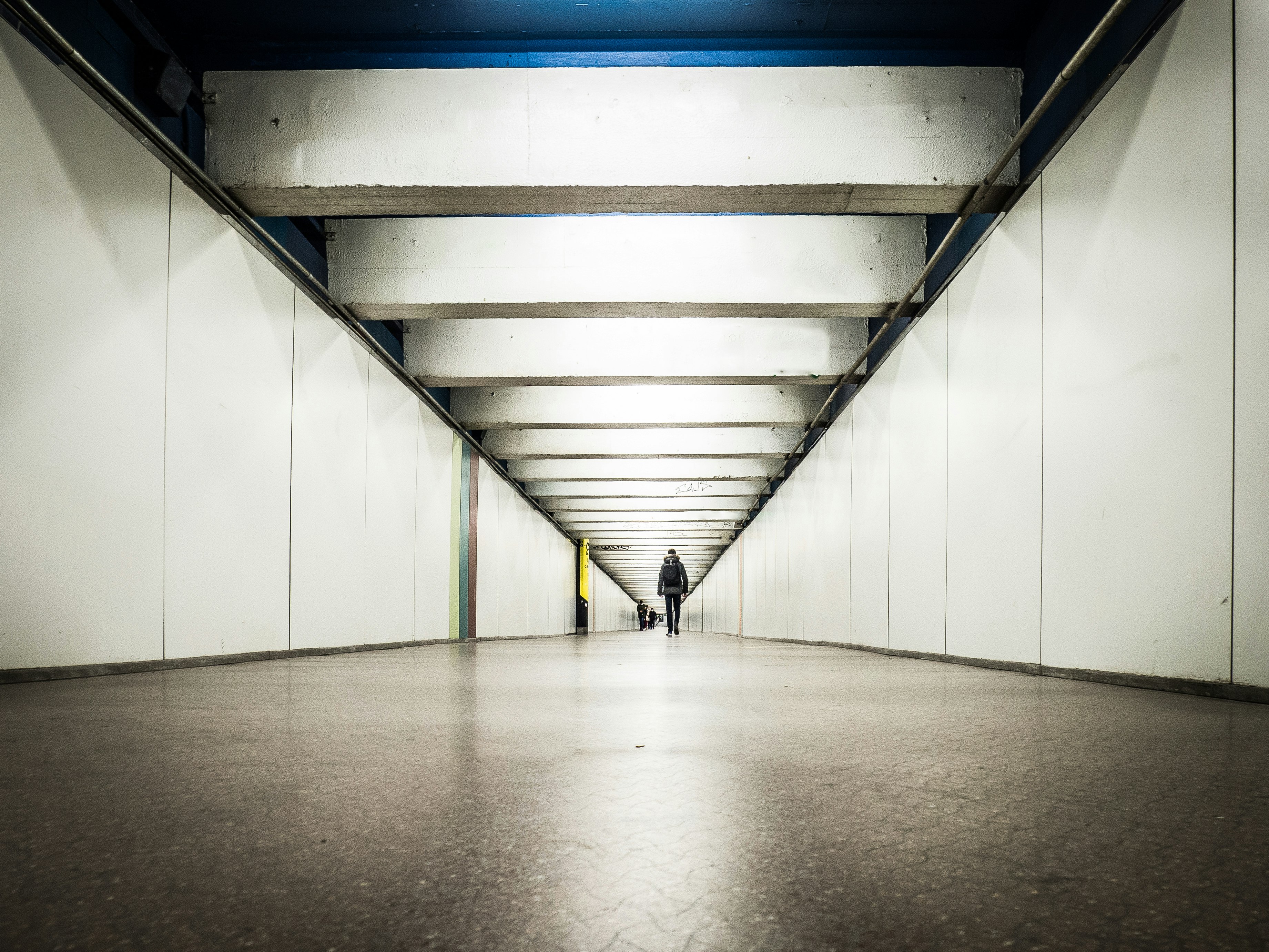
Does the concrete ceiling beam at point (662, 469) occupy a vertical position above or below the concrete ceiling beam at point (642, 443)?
below

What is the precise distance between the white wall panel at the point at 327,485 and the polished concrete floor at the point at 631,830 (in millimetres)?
3988

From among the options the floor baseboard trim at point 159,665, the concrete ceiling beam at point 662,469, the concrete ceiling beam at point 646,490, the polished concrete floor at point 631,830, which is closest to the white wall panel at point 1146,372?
the polished concrete floor at point 631,830

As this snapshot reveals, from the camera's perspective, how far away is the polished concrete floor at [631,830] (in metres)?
0.85

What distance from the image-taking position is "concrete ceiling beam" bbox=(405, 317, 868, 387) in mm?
8789

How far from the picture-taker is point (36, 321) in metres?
3.79

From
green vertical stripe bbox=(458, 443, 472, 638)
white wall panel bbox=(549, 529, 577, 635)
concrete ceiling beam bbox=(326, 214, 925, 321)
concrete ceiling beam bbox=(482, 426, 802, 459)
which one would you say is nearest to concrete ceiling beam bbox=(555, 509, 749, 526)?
white wall panel bbox=(549, 529, 577, 635)

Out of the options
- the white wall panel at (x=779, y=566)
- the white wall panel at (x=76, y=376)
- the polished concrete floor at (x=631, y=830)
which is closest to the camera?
the polished concrete floor at (x=631, y=830)

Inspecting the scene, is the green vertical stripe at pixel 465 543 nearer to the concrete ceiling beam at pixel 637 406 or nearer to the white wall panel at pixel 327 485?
the concrete ceiling beam at pixel 637 406

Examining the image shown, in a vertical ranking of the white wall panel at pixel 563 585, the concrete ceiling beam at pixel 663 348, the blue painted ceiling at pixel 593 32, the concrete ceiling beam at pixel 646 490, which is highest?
the blue painted ceiling at pixel 593 32

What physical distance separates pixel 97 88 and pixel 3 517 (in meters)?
2.20

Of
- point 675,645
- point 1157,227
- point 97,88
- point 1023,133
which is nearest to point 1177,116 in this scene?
point 1157,227

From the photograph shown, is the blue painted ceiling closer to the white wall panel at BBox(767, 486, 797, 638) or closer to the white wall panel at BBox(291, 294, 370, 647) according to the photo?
the white wall panel at BBox(291, 294, 370, 647)

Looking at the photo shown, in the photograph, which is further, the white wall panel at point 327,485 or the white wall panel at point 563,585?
the white wall panel at point 563,585

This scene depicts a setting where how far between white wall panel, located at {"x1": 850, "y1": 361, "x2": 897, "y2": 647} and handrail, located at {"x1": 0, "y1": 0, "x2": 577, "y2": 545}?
16.5 feet
